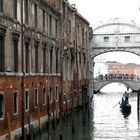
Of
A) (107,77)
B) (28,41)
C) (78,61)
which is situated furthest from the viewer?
(107,77)

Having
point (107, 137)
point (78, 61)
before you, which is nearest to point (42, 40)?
point (107, 137)

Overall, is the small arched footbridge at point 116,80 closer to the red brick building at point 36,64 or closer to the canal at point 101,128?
the red brick building at point 36,64

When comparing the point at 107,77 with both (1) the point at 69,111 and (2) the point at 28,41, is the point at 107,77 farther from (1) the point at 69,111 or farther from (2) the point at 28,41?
(2) the point at 28,41

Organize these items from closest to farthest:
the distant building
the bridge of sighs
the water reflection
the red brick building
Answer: the red brick building, the water reflection, the bridge of sighs, the distant building

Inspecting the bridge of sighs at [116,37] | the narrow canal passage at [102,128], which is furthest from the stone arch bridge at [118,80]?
the narrow canal passage at [102,128]

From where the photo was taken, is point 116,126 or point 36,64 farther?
point 116,126

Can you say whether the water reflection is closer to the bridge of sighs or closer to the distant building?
the bridge of sighs

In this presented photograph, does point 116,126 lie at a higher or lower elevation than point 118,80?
lower

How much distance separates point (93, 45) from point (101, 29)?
6.66ft

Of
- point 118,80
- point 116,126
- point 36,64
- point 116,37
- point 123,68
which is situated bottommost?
point 116,126

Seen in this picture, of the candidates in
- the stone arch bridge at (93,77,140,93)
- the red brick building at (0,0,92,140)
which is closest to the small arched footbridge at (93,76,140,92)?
the stone arch bridge at (93,77,140,93)

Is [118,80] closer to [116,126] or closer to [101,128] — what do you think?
[116,126]

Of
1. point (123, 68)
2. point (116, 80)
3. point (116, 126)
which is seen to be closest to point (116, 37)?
point (116, 80)

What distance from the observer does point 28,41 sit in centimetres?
2116
